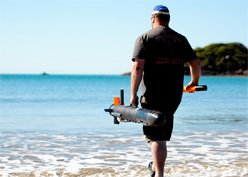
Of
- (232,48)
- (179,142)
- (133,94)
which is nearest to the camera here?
(133,94)

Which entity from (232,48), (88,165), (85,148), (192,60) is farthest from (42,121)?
(232,48)

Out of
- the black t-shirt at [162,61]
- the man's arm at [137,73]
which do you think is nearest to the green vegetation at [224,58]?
the black t-shirt at [162,61]

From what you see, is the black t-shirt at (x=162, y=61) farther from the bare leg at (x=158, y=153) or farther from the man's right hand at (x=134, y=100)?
the bare leg at (x=158, y=153)

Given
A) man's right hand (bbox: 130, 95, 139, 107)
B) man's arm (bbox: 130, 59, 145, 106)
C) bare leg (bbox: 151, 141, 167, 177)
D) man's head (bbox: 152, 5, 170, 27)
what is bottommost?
bare leg (bbox: 151, 141, 167, 177)

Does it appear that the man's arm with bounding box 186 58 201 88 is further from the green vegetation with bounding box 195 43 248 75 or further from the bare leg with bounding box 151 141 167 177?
the green vegetation with bounding box 195 43 248 75

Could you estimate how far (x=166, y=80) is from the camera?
5.59 metres

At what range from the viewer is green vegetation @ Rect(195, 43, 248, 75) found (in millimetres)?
158250

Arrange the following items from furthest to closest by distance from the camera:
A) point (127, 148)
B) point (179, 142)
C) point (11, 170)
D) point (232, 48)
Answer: point (232, 48) < point (179, 142) < point (127, 148) < point (11, 170)

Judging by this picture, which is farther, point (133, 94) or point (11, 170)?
point (11, 170)

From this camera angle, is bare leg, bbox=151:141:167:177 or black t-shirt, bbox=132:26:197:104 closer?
black t-shirt, bbox=132:26:197:104

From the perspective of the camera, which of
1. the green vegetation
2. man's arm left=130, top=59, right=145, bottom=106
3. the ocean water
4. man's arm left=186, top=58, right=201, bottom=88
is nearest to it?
man's arm left=130, top=59, right=145, bottom=106

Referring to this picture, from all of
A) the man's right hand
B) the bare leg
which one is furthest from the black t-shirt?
the bare leg

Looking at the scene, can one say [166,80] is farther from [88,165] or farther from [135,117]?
[88,165]

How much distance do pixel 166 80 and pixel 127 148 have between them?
3869 millimetres
